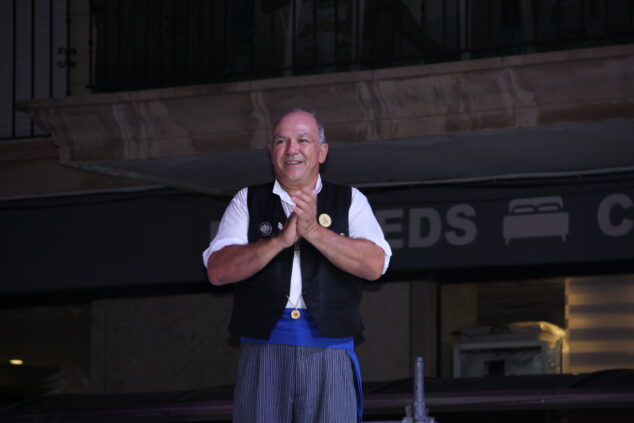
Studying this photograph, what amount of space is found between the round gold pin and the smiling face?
15cm

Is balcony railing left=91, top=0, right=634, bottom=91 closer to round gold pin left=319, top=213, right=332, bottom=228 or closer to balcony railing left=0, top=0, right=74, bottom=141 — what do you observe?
balcony railing left=0, top=0, right=74, bottom=141

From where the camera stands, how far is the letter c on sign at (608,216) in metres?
10.5

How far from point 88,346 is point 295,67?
385cm

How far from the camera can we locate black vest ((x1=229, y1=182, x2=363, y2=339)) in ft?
17.3

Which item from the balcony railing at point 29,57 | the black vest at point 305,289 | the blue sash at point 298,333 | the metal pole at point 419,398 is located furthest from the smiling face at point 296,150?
the balcony railing at point 29,57

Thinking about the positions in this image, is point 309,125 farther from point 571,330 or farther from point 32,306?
point 32,306

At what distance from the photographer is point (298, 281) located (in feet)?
17.5

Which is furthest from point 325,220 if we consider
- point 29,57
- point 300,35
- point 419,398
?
point 29,57

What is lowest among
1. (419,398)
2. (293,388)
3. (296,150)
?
(419,398)

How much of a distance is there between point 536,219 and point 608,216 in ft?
1.80

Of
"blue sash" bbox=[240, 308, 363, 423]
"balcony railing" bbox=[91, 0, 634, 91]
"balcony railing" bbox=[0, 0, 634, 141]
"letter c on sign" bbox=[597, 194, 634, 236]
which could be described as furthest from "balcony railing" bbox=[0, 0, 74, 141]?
"blue sash" bbox=[240, 308, 363, 423]

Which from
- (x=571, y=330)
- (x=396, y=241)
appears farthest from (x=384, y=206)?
(x=571, y=330)

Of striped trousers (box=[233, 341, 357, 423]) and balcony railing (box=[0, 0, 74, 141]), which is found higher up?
balcony railing (box=[0, 0, 74, 141])

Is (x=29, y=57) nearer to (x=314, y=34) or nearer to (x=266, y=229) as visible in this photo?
(x=314, y=34)
